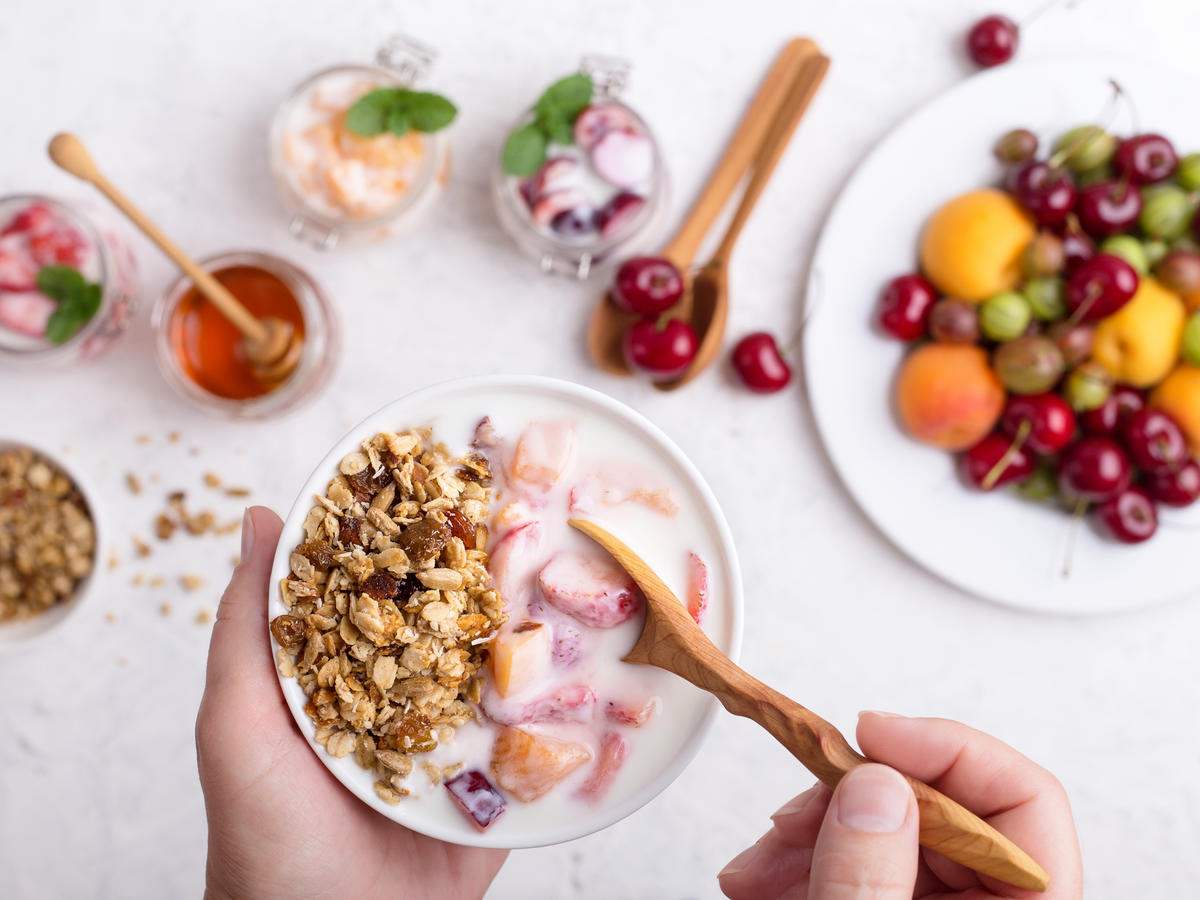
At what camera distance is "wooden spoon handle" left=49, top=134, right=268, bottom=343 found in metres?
1.14

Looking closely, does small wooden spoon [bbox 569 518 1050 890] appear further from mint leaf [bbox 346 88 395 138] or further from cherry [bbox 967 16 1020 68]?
cherry [bbox 967 16 1020 68]

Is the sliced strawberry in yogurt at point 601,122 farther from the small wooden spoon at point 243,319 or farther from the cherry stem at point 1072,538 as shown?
the cherry stem at point 1072,538

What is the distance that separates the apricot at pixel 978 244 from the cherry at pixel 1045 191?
2 cm

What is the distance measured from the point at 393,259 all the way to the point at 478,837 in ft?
2.71

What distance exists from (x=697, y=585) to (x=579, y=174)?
2.18 feet

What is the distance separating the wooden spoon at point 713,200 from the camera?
139 centimetres

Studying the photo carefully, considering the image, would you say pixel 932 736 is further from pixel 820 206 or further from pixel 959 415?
pixel 820 206

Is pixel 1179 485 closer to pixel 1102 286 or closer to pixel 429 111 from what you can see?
pixel 1102 286

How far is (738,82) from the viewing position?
4.71 ft

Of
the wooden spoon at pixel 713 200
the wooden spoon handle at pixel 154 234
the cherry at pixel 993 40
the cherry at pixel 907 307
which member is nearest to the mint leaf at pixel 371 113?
the wooden spoon handle at pixel 154 234

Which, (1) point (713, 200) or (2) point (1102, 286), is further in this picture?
(1) point (713, 200)

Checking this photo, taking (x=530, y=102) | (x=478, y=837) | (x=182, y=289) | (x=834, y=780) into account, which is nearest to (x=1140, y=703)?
(x=834, y=780)

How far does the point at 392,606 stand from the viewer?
84 centimetres

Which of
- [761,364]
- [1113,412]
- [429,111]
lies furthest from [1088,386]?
[429,111]
